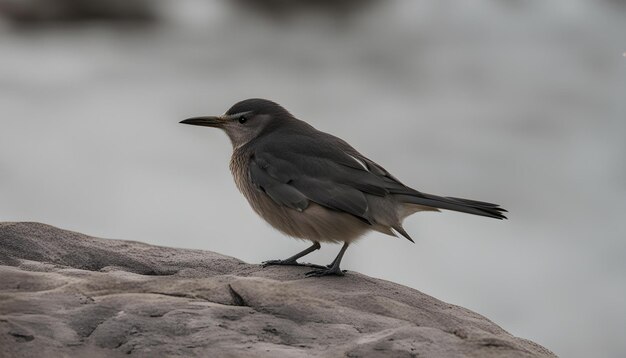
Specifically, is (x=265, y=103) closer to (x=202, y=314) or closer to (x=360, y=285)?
(x=360, y=285)

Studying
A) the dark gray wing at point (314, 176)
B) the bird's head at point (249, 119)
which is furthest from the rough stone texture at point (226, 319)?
the bird's head at point (249, 119)

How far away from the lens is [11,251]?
7141 millimetres

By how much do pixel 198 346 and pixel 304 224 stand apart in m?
2.33

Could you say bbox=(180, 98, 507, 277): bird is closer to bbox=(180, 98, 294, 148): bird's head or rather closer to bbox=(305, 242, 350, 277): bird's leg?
bbox=(305, 242, 350, 277): bird's leg

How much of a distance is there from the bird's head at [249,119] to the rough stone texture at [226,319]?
187cm

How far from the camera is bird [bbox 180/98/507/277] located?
7316mm

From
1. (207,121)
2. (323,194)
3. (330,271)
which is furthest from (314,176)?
(207,121)

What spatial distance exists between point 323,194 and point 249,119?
→ 145 centimetres

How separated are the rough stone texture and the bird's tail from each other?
74 centimetres

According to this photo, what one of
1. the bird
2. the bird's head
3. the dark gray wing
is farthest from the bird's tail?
the bird's head

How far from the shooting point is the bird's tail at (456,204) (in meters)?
7.09

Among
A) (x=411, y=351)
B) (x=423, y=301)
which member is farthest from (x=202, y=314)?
(x=423, y=301)

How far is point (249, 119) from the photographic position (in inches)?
335

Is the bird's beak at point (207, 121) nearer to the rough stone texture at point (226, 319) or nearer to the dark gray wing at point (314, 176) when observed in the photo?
the dark gray wing at point (314, 176)
